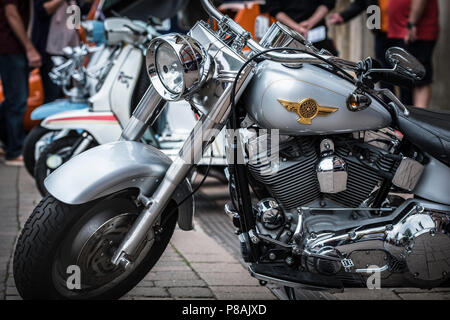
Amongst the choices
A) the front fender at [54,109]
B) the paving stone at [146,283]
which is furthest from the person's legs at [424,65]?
the paving stone at [146,283]

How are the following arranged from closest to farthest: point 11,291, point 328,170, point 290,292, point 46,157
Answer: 1. point 328,170
2. point 290,292
3. point 11,291
4. point 46,157

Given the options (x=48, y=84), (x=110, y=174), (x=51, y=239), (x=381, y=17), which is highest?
(x=110, y=174)

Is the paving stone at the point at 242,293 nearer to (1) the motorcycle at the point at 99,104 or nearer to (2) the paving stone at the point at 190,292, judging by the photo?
(2) the paving stone at the point at 190,292

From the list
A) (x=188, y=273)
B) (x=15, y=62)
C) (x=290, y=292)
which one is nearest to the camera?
(x=290, y=292)

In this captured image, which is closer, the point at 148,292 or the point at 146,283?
the point at 148,292

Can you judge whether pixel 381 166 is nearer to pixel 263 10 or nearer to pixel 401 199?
pixel 401 199

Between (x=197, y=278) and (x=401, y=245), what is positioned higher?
(x=401, y=245)

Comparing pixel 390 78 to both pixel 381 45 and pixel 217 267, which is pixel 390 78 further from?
pixel 381 45

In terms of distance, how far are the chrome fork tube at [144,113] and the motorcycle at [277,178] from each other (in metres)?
0.09

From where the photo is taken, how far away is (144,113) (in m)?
3.32

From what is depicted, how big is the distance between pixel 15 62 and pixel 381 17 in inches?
145

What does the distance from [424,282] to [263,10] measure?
3.85 m

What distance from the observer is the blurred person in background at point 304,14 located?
6094mm

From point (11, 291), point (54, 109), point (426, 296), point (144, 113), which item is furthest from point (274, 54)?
point (54, 109)
